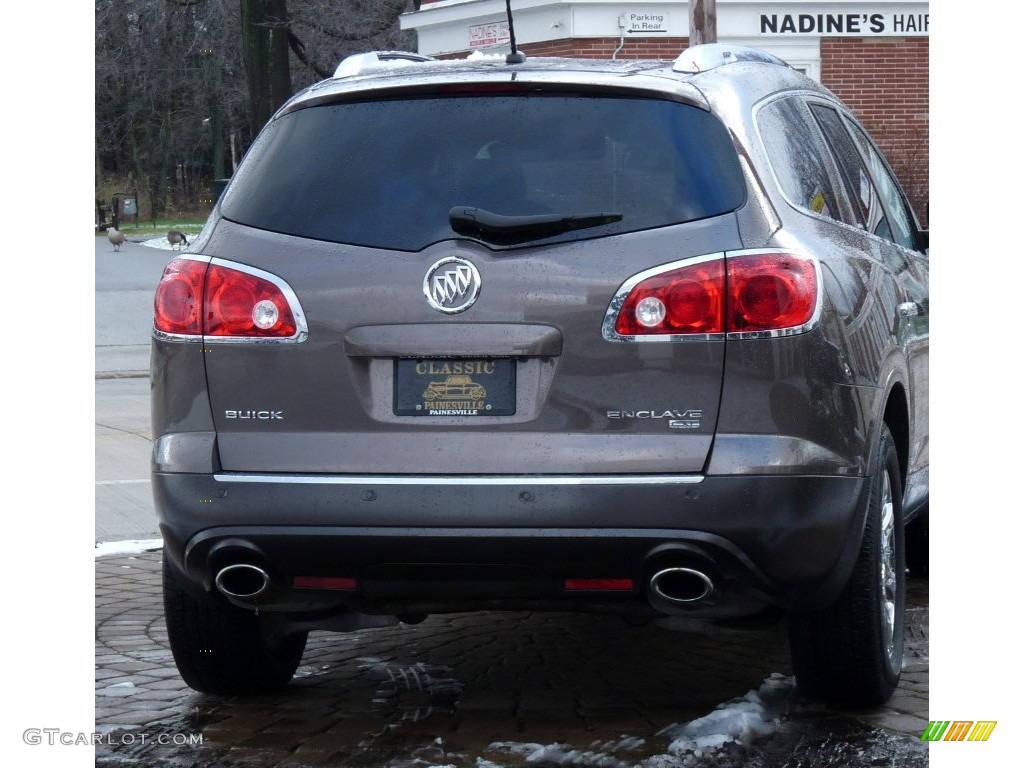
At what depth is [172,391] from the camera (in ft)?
13.6

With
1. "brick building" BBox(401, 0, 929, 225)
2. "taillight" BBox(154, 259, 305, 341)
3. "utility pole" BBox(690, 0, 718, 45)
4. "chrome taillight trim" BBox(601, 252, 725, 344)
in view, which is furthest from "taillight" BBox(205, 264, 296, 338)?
"brick building" BBox(401, 0, 929, 225)

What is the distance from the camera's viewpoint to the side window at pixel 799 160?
170 inches

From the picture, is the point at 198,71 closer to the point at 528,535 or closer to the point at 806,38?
the point at 806,38

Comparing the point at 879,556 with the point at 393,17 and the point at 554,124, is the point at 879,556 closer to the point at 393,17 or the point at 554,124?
the point at 554,124

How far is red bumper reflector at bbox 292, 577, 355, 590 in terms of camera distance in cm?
403

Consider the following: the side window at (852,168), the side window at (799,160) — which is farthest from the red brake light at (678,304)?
the side window at (852,168)

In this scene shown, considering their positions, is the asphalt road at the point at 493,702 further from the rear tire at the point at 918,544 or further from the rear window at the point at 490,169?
the rear window at the point at 490,169

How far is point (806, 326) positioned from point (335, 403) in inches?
45.4

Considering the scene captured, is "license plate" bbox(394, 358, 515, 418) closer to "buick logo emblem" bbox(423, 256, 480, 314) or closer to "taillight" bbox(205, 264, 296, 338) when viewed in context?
"buick logo emblem" bbox(423, 256, 480, 314)

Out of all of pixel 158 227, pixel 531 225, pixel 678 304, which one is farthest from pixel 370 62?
pixel 158 227

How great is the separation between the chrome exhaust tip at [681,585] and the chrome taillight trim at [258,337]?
104 cm

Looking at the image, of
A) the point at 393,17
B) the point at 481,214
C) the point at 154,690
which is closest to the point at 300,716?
the point at 154,690

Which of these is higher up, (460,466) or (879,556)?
(460,466)

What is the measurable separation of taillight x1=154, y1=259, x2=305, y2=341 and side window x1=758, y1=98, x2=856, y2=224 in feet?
4.36
